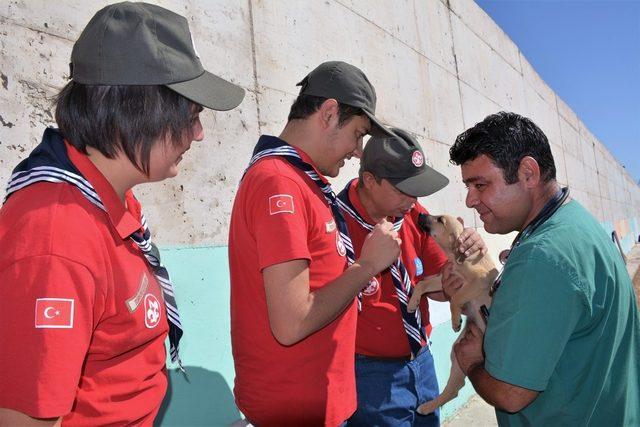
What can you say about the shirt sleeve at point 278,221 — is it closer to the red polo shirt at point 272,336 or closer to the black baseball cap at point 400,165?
the red polo shirt at point 272,336

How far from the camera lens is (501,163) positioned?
6.13ft

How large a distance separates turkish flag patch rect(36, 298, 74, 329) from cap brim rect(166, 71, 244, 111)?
1.82 ft

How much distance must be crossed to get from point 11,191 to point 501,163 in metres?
1.62

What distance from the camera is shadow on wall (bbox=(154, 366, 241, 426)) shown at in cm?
209

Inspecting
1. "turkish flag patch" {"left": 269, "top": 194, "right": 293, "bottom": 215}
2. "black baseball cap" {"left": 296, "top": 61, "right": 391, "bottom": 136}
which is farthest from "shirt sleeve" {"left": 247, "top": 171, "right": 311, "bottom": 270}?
"black baseball cap" {"left": 296, "top": 61, "right": 391, "bottom": 136}

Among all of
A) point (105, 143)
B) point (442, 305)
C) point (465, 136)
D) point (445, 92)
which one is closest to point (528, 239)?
point (465, 136)

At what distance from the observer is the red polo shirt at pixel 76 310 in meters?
0.88

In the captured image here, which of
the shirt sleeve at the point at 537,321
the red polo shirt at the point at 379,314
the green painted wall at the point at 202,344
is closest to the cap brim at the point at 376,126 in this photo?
the red polo shirt at the point at 379,314

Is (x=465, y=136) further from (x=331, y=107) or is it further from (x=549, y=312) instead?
(x=549, y=312)

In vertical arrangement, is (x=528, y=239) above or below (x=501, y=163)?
below

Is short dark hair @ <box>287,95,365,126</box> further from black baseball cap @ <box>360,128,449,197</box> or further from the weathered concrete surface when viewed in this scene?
the weathered concrete surface

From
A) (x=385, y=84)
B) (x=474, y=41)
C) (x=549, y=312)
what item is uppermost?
(x=474, y=41)

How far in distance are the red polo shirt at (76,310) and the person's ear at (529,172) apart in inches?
54.5

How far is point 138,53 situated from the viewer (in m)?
1.13
